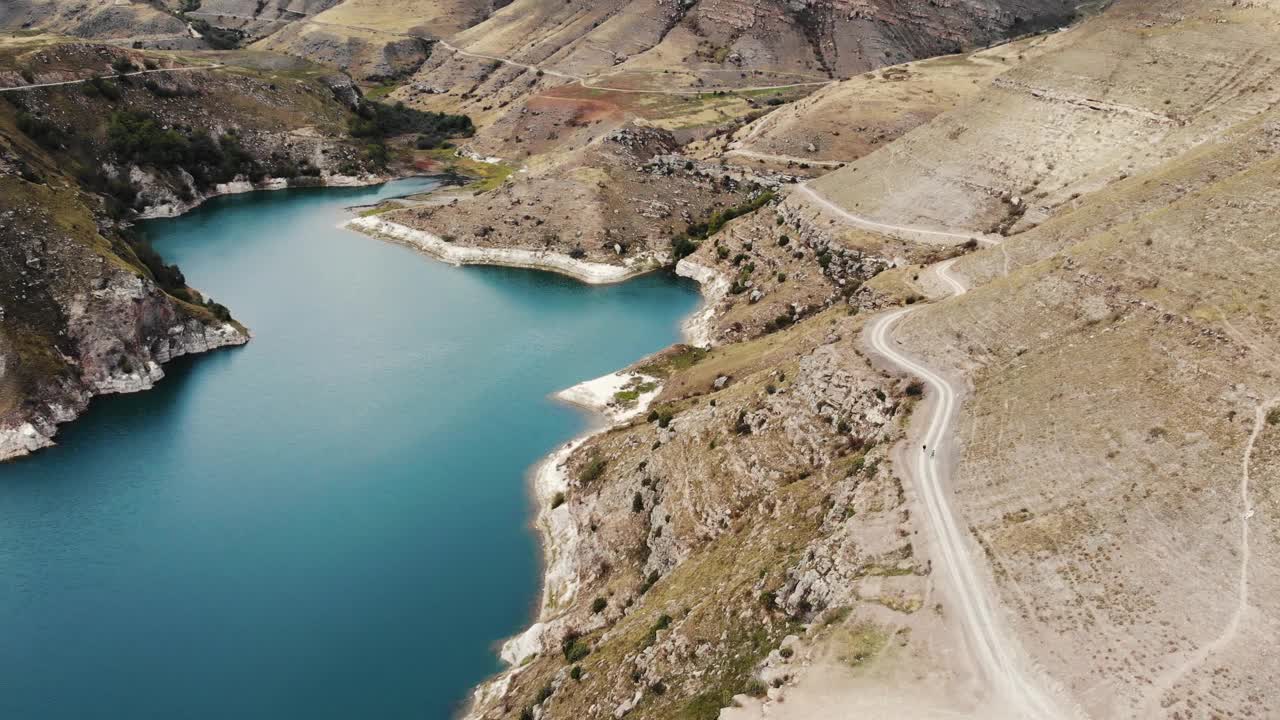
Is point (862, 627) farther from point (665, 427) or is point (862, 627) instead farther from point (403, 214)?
point (403, 214)

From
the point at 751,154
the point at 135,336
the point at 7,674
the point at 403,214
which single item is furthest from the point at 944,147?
the point at 7,674

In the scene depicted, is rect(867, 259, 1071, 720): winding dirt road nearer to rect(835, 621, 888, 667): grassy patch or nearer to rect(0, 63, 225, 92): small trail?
rect(835, 621, 888, 667): grassy patch

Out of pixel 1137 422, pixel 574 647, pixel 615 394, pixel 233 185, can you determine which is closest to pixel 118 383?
pixel 615 394

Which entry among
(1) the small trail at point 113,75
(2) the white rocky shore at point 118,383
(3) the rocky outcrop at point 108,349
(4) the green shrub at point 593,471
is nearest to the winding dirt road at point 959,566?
(4) the green shrub at point 593,471

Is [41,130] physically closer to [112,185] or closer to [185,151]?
[112,185]

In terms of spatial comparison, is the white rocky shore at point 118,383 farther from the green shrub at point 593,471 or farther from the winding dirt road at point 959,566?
the winding dirt road at point 959,566

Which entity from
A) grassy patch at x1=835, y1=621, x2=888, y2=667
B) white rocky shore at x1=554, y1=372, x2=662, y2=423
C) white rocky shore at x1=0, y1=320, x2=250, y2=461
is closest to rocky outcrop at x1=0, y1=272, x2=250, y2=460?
white rocky shore at x1=0, y1=320, x2=250, y2=461
